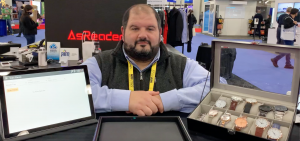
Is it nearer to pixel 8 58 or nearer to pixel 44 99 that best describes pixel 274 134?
pixel 44 99

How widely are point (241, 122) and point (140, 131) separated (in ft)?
1.32

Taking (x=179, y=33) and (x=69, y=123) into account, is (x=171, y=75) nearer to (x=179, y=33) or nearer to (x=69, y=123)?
(x=69, y=123)

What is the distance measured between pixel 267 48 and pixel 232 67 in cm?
39

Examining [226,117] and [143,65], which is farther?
[143,65]

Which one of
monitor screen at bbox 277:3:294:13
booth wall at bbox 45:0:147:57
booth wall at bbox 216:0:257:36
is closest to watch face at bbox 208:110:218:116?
booth wall at bbox 45:0:147:57

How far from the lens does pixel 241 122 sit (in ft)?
3.05

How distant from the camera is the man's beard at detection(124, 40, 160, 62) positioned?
1416mm

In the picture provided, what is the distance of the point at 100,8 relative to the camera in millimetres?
3000

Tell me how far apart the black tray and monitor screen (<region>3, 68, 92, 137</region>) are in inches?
6.9

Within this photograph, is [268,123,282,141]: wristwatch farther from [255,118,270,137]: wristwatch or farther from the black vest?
the black vest

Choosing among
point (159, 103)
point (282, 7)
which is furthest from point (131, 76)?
point (282, 7)

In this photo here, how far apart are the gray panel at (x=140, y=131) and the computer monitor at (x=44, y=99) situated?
191 mm

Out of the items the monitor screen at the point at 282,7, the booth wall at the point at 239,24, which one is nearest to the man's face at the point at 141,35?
the monitor screen at the point at 282,7

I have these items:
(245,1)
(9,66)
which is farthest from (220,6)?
(9,66)
